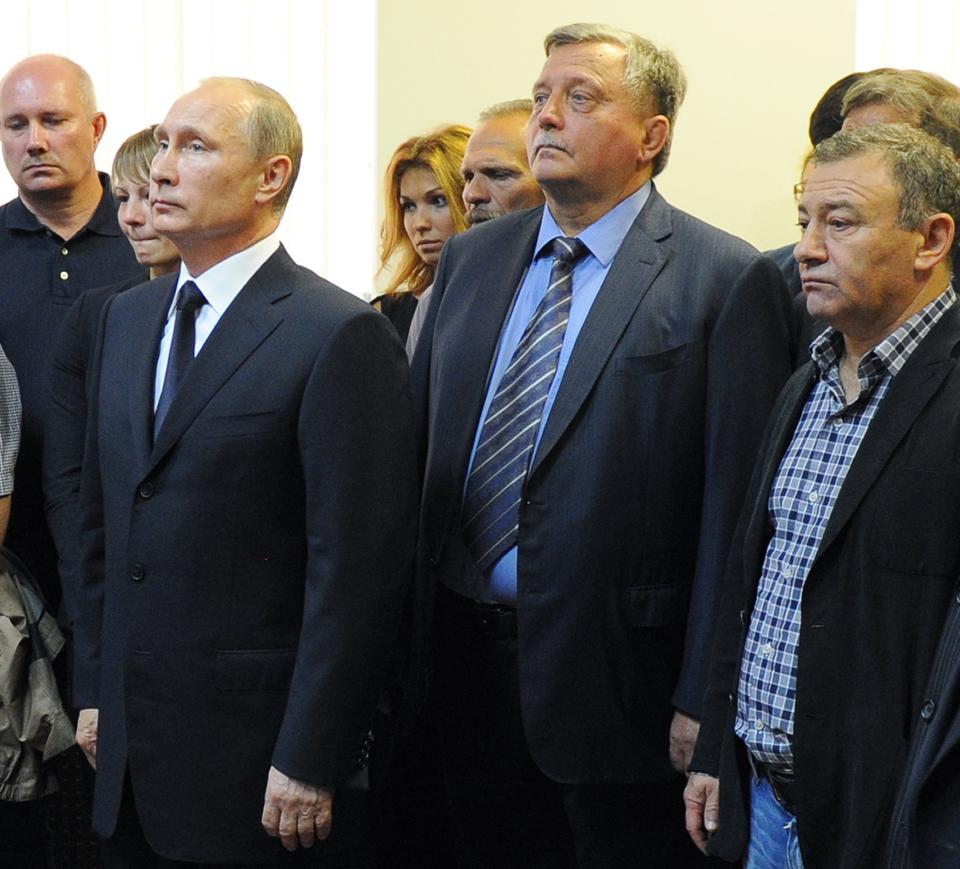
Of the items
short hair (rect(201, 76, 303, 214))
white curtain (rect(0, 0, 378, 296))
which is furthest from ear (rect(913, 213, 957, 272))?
white curtain (rect(0, 0, 378, 296))

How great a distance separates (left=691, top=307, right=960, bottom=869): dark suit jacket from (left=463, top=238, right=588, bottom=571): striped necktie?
636 millimetres

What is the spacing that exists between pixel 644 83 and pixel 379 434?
0.80 metres

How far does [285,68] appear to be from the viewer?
15.2ft

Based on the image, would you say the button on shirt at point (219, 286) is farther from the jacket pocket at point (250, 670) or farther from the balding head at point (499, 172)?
the balding head at point (499, 172)

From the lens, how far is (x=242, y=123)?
253cm

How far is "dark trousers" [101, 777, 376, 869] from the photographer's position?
243 centimetres

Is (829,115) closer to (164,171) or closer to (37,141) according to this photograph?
(164,171)

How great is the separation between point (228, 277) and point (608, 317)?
0.61 m

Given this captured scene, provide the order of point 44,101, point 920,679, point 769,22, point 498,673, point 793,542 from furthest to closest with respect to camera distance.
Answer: point 769,22
point 44,101
point 498,673
point 793,542
point 920,679

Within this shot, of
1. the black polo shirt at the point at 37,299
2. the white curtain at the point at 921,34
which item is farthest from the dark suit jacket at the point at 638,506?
the white curtain at the point at 921,34

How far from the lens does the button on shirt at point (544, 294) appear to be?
2.58 m

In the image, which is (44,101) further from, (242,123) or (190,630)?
(190,630)

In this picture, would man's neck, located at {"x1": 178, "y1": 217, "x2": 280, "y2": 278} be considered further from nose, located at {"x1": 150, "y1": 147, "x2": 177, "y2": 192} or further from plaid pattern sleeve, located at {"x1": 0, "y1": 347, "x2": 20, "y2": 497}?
plaid pattern sleeve, located at {"x1": 0, "y1": 347, "x2": 20, "y2": 497}

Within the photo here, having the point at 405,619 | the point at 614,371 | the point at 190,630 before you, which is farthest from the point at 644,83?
the point at 190,630
